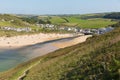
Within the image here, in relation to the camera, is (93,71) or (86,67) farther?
(86,67)

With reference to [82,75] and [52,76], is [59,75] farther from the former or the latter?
[82,75]

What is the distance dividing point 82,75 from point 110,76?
12.4 feet

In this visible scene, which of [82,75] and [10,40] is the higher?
[82,75]

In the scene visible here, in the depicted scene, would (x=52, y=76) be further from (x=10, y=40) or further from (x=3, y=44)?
(x=10, y=40)

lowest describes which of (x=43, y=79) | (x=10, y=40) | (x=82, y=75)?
(x=10, y=40)

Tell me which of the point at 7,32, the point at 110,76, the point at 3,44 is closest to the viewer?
the point at 110,76

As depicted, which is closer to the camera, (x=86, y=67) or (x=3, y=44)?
(x=86, y=67)

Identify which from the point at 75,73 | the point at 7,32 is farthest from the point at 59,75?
the point at 7,32

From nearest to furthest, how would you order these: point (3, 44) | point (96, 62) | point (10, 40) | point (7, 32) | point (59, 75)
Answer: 1. point (96, 62)
2. point (59, 75)
3. point (3, 44)
4. point (10, 40)
5. point (7, 32)

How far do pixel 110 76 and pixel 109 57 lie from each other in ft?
11.9

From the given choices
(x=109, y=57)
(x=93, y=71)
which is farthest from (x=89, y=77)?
(x=109, y=57)

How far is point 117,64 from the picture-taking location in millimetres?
17812

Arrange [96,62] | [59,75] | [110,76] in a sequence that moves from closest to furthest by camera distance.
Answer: [110,76] < [96,62] < [59,75]

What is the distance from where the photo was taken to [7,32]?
18550cm
